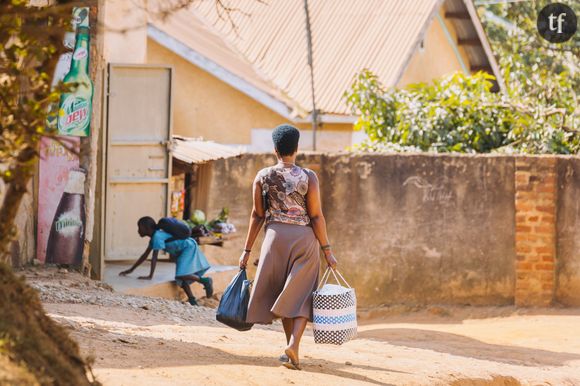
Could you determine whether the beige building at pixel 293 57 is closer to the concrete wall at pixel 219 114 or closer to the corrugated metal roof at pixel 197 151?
the concrete wall at pixel 219 114

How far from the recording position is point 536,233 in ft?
46.5

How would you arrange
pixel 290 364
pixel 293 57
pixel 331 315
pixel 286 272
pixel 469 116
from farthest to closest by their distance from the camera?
pixel 293 57 → pixel 469 116 → pixel 286 272 → pixel 331 315 → pixel 290 364

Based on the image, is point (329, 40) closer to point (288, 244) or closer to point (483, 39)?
point (483, 39)

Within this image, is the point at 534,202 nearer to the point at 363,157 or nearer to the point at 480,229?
the point at 480,229

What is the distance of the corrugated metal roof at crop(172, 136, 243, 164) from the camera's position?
13.7m

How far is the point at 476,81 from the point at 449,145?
134cm

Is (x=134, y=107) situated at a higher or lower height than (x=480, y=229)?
higher

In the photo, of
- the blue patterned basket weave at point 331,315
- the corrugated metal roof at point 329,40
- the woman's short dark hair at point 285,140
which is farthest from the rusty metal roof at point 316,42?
the blue patterned basket weave at point 331,315

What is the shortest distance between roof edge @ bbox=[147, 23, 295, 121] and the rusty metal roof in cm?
12

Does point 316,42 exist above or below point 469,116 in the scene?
above

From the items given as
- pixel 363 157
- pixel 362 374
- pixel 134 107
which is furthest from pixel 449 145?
pixel 362 374

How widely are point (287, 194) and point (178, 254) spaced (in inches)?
181

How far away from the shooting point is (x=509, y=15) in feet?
92.7

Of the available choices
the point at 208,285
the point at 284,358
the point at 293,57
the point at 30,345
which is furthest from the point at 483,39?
the point at 30,345
